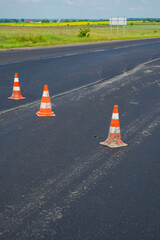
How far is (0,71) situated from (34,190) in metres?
12.2

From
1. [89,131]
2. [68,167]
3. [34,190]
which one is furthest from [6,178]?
[89,131]

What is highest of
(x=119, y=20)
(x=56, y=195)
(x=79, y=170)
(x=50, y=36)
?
(x=56, y=195)

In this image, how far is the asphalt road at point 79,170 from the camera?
384cm

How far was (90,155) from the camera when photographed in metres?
6.02

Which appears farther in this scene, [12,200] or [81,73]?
[81,73]

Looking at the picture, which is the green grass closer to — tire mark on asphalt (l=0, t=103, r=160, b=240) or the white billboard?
the white billboard

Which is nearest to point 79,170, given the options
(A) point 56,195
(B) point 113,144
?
(A) point 56,195

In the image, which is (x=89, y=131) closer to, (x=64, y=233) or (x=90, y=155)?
(x=90, y=155)

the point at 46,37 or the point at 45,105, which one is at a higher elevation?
the point at 45,105

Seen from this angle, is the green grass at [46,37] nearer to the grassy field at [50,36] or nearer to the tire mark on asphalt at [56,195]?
the grassy field at [50,36]

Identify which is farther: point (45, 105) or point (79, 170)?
point (45, 105)

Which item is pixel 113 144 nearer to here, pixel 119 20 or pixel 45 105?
pixel 45 105

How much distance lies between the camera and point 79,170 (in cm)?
532

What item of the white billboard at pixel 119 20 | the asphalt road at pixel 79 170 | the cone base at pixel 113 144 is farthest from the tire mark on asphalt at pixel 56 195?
the white billboard at pixel 119 20
